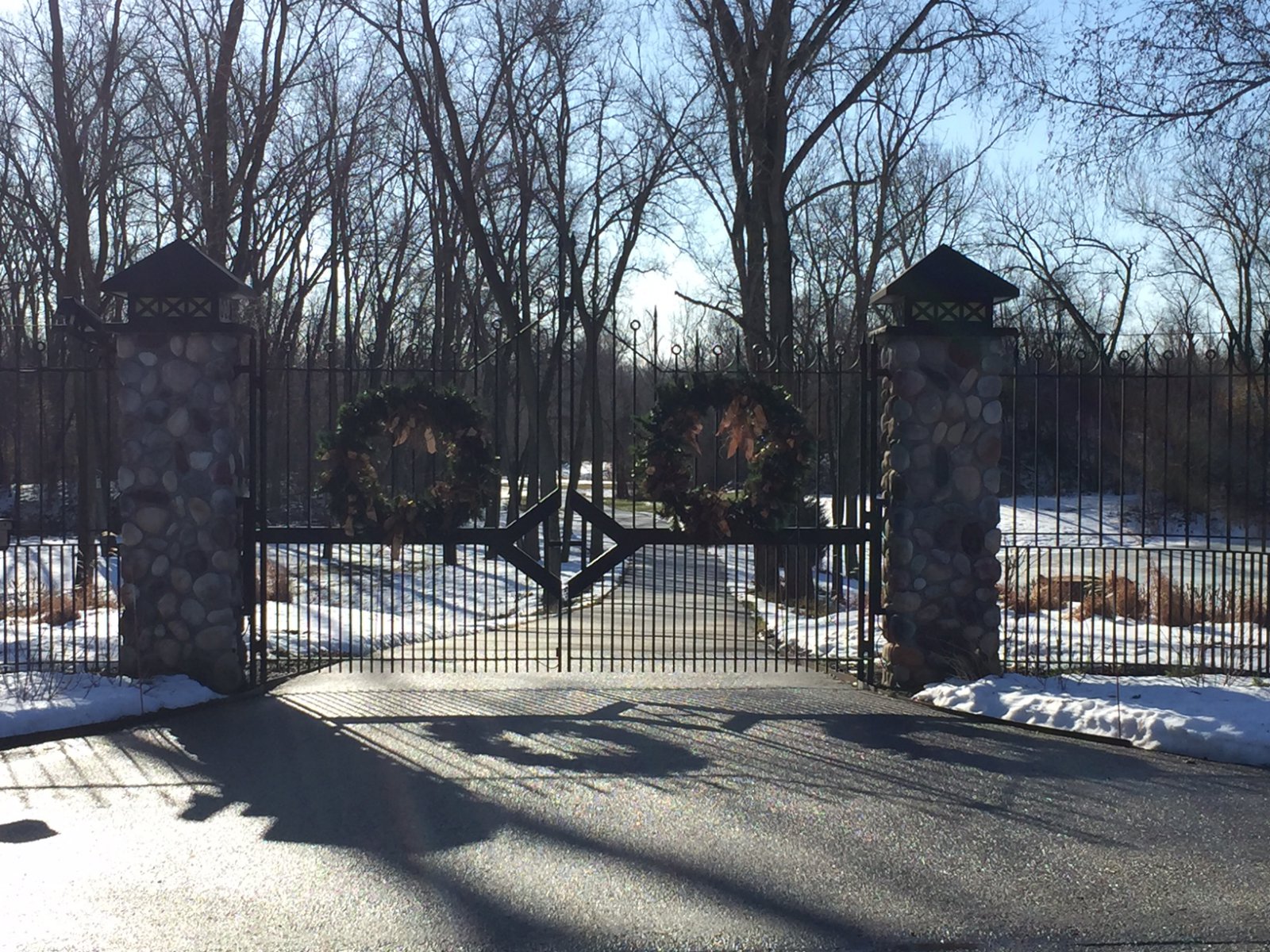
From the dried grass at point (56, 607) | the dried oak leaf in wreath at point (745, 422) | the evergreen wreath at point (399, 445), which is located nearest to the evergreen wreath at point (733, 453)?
the dried oak leaf in wreath at point (745, 422)

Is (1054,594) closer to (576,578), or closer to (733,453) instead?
(733,453)

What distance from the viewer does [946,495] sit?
10.3 m

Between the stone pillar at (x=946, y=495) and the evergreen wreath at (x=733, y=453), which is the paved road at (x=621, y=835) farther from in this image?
the evergreen wreath at (x=733, y=453)

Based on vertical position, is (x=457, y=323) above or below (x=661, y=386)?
above

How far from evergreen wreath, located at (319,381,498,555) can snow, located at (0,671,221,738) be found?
6.31 feet

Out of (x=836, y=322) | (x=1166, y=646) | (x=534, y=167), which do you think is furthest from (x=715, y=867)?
(x=836, y=322)

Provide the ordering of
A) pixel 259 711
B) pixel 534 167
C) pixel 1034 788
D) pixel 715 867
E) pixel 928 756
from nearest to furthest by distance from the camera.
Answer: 1. pixel 715 867
2. pixel 1034 788
3. pixel 928 756
4. pixel 259 711
5. pixel 534 167

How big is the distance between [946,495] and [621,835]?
16.7 feet

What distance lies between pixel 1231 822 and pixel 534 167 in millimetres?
24453

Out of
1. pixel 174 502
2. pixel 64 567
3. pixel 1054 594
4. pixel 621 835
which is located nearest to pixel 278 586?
pixel 64 567

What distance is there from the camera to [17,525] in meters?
10.6

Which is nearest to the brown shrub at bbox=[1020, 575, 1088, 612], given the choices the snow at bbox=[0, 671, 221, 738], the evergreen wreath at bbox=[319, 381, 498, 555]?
the evergreen wreath at bbox=[319, 381, 498, 555]

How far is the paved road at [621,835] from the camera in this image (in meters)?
5.03

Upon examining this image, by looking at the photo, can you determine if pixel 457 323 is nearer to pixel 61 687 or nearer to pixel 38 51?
pixel 38 51
